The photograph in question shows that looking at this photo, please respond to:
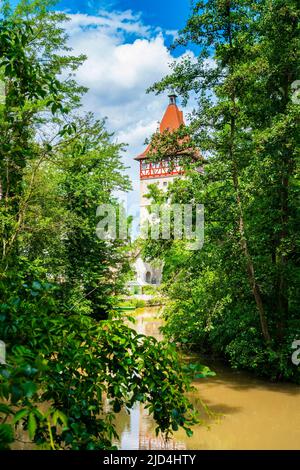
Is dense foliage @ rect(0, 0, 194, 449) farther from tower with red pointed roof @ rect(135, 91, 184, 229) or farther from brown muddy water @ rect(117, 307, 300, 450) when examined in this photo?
tower with red pointed roof @ rect(135, 91, 184, 229)

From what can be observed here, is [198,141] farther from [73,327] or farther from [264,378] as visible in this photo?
[73,327]

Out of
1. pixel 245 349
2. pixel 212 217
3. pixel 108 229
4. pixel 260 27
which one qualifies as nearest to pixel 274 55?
pixel 260 27

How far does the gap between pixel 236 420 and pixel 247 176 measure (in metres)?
5.46

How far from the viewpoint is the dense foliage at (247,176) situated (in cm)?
1072

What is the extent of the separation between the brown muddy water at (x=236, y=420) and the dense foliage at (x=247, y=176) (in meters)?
0.67

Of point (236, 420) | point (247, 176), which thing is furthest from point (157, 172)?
point (236, 420)

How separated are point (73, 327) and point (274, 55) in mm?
10504

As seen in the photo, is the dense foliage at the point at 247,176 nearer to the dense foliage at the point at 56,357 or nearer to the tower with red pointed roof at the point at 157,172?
the dense foliage at the point at 56,357

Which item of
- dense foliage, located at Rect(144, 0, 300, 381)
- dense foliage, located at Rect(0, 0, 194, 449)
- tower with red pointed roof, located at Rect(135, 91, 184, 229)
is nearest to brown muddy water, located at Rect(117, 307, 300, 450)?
dense foliage, located at Rect(144, 0, 300, 381)

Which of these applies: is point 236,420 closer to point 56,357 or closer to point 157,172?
point 56,357

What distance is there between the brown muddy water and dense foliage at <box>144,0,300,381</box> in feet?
2.21

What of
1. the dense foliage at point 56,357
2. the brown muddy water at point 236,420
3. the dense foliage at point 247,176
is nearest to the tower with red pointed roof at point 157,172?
the dense foliage at point 247,176

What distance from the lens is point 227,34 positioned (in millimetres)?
11164

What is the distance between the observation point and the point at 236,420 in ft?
30.0
